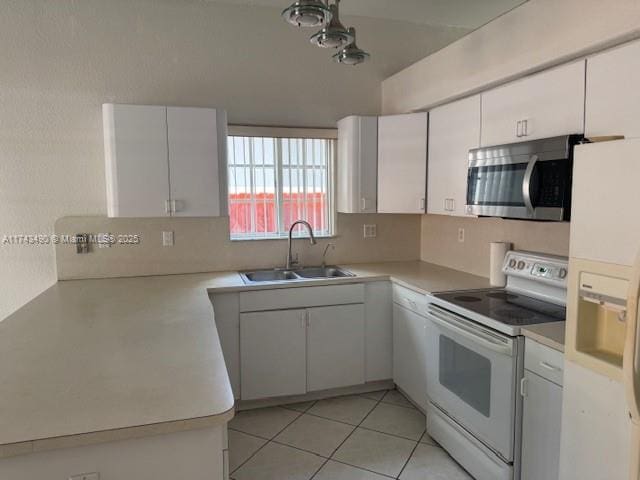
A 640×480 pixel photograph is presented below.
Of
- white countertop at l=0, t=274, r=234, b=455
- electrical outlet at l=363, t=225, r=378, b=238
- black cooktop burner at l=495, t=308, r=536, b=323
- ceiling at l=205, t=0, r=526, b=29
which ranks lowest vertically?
white countertop at l=0, t=274, r=234, b=455

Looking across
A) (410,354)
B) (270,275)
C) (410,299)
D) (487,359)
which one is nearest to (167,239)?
(270,275)

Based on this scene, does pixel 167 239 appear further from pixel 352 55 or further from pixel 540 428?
pixel 540 428

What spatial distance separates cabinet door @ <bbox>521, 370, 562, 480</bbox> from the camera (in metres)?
1.78

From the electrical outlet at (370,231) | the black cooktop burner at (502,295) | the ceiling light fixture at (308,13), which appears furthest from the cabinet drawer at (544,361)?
the electrical outlet at (370,231)

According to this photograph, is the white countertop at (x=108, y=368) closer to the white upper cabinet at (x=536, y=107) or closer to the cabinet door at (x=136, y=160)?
the cabinet door at (x=136, y=160)

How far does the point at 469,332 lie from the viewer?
2.19m

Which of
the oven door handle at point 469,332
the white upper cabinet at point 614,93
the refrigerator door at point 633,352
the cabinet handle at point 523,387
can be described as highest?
the white upper cabinet at point 614,93

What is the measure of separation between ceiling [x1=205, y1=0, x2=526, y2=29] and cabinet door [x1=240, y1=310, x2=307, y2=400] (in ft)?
7.54

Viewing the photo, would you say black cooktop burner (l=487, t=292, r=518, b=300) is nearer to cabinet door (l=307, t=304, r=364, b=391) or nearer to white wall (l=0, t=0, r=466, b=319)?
cabinet door (l=307, t=304, r=364, b=391)

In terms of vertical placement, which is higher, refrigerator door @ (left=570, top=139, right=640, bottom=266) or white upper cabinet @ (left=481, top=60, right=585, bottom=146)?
white upper cabinet @ (left=481, top=60, right=585, bottom=146)

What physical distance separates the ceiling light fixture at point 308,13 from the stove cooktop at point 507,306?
153 cm

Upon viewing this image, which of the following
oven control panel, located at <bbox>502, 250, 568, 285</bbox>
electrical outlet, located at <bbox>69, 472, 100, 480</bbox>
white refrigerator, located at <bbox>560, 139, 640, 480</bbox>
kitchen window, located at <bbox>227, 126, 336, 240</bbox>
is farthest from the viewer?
kitchen window, located at <bbox>227, 126, 336, 240</bbox>

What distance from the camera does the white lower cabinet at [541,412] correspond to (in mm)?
1772

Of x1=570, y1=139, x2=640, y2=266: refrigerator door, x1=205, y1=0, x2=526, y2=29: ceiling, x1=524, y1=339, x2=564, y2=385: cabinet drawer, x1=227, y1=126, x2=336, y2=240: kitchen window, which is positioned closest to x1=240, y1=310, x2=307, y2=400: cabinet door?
x1=227, y1=126, x2=336, y2=240: kitchen window
